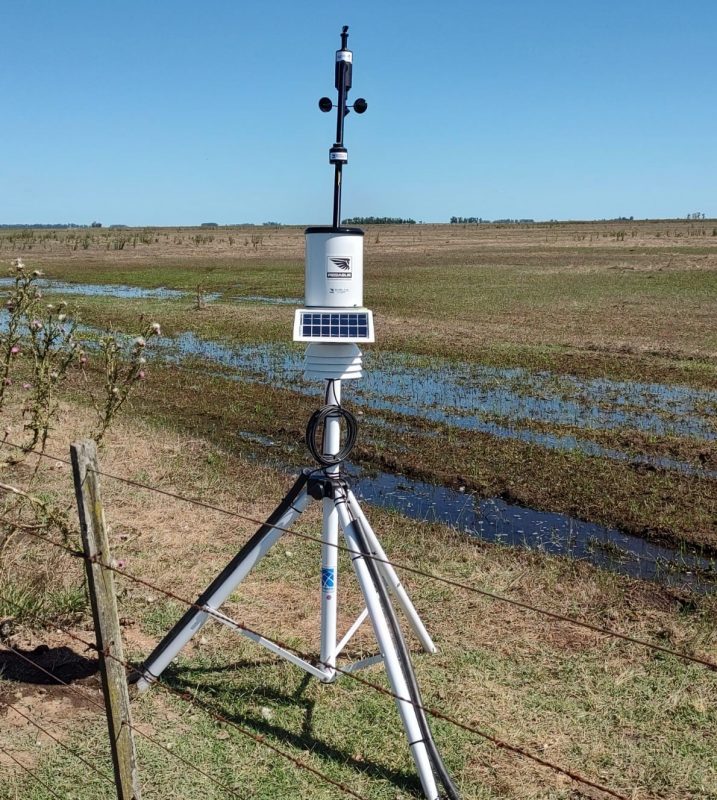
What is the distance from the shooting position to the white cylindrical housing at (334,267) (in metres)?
4.19

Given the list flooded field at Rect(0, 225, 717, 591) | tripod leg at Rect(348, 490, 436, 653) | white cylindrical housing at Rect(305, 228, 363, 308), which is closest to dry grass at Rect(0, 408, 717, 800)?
tripod leg at Rect(348, 490, 436, 653)

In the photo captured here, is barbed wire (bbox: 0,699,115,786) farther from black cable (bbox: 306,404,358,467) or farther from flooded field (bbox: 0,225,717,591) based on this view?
flooded field (bbox: 0,225,717,591)

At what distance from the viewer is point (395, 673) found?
399 centimetres

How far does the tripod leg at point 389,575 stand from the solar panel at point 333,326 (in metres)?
0.83

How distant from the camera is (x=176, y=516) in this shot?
786 cm

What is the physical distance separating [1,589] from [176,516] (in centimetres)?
250

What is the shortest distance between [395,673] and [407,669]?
78 millimetres

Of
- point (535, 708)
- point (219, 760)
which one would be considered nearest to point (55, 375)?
point (219, 760)

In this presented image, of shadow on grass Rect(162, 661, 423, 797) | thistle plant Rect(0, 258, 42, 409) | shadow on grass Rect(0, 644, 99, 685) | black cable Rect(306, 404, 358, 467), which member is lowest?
shadow on grass Rect(162, 661, 423, 797)

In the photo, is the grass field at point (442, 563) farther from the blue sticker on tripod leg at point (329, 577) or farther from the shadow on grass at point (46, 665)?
the blue sticker on tripod leg at point (329, 577)

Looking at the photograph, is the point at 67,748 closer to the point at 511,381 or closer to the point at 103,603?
the point at 103,603

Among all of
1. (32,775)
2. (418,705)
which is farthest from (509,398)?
(32,775)

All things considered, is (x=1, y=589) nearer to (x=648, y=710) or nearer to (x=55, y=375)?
(x=55, y=375)

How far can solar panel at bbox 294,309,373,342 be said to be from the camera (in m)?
4.19
